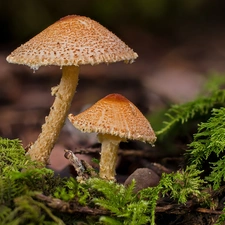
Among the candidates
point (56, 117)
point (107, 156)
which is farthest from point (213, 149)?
point (56, 117)

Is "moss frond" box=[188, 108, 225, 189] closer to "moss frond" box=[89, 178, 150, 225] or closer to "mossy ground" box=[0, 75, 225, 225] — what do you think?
"mossy ground" box=[0, 75, 225, 225]

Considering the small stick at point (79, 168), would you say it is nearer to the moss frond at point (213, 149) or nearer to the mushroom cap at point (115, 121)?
the mushroom cap at point (115, 121)

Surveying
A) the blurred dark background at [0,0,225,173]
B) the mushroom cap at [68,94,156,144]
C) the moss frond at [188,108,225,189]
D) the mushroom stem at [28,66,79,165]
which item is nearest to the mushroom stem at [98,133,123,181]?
the mushroom cap at [68,94,156,144]

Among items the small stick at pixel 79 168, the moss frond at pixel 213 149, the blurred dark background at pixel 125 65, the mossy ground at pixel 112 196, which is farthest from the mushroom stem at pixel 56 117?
the blurred dark background at pixel 125 65

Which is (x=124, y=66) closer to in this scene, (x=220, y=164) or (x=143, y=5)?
(x=143, y=5)

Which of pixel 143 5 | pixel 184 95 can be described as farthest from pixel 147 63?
pixel 184 95
